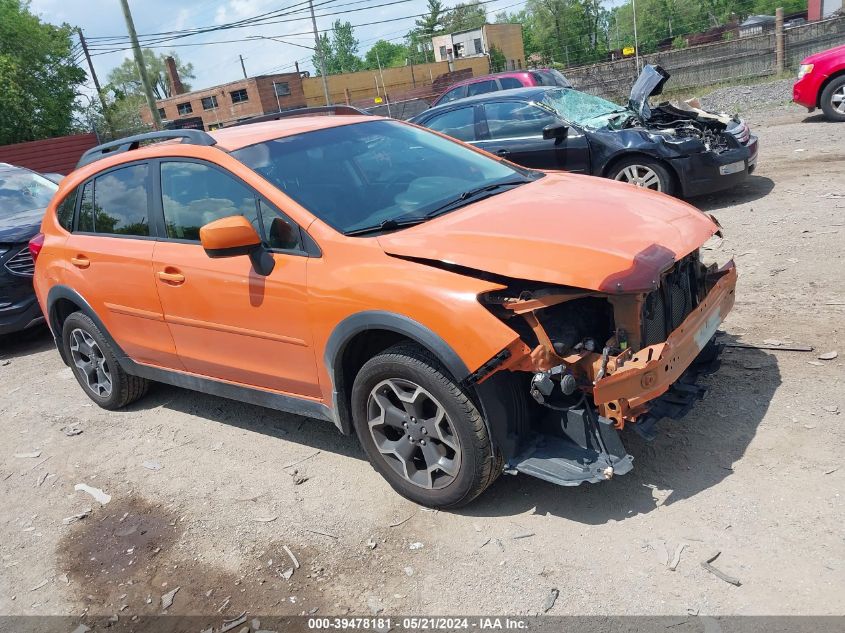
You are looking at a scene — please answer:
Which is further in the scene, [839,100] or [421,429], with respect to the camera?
[839,100]

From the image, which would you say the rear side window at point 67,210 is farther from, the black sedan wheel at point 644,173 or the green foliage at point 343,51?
the green foliage at point 343,51

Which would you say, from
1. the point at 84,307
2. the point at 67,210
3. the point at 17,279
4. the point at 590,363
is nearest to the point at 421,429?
the point at 590,363

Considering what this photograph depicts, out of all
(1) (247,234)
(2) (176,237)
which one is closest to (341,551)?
(1) (247,234)

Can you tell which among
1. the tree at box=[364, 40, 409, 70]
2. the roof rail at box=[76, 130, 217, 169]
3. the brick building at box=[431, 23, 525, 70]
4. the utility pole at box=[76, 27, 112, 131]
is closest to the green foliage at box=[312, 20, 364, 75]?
the tree at box=[364, 40, 409, 70]

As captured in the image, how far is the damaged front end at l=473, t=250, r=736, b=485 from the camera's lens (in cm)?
297

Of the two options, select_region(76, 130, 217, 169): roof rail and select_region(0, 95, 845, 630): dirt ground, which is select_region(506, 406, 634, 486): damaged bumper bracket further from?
select_region(76, 130, 217, 169): roof rail

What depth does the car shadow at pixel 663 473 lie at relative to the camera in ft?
10.8

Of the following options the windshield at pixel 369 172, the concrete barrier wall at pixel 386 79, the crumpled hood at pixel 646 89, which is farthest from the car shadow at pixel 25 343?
the concrete barrier wall at pixel 386 79

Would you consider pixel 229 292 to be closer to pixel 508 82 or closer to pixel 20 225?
pixel 20 225

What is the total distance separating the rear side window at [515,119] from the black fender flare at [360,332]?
5930mm

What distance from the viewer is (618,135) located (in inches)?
321

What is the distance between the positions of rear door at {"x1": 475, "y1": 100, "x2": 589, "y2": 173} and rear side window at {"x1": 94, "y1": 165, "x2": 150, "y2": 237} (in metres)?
5.07

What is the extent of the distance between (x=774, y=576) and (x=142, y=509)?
10.6 ft

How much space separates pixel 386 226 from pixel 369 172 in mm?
611
